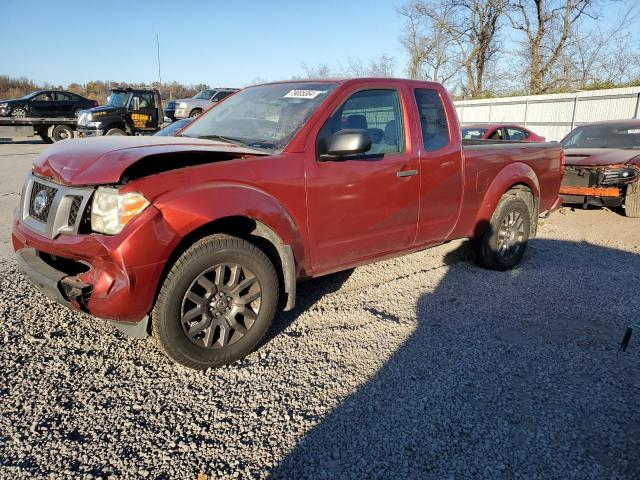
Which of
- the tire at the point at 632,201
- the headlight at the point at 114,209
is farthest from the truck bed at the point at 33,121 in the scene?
the tire at the point at 632,201

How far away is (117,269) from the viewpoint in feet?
8.46

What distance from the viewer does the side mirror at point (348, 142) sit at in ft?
10.5

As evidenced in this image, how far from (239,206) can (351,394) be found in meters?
1.34

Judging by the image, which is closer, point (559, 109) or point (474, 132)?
point (474, 132)

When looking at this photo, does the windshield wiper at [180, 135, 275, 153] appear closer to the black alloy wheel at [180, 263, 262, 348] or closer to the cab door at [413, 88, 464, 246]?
the black alloy wheel at [180, 263, 262, 348]

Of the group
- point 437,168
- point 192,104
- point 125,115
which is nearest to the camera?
point 437,168

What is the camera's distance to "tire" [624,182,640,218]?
7547mm

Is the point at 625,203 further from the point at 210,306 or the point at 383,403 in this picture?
the point at 210,306

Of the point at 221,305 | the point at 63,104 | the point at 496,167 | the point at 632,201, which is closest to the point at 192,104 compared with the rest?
the point at 63,104

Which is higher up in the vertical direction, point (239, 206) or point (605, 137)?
point (605, 137)

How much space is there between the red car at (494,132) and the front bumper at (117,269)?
30.4 ft

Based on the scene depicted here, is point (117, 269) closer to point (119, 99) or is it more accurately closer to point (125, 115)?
point (125, 115)

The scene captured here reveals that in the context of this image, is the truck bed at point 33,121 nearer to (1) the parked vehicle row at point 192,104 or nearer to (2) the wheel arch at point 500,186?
(1) the parked vehicle row at point 192,104

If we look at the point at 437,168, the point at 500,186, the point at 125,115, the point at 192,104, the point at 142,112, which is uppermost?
the point at 192,104
